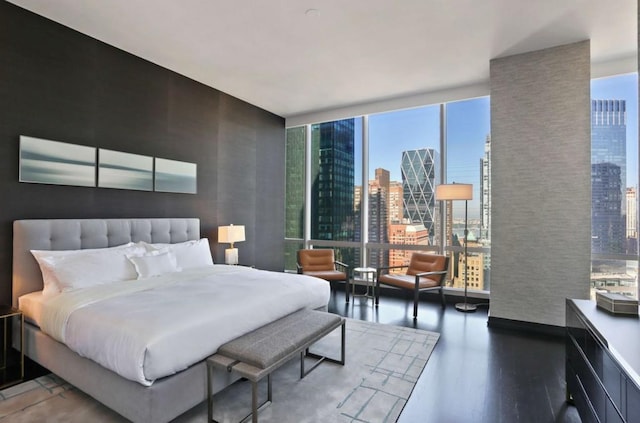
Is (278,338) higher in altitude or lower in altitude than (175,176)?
lower

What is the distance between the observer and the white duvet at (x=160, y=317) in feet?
Result: 6.53

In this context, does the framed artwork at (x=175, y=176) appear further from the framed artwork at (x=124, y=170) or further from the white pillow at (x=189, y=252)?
the white pillow at (x=189, y=252)

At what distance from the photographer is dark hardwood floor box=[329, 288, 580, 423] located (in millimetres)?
2289

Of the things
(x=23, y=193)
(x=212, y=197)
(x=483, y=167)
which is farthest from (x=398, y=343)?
(x=23, y=193)

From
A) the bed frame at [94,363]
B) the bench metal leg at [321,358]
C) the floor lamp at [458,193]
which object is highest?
the floor lamp at [458,193]

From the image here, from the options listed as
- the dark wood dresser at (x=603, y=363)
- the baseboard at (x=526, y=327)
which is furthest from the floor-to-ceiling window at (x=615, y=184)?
the dark wood dresser at (x=603, y=363)

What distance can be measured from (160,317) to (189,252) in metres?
2.07

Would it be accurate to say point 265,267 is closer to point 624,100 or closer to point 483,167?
point 483,167

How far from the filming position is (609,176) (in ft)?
13.6

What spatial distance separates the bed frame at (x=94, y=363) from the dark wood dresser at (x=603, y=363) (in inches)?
86.3

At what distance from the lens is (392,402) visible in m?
2.39

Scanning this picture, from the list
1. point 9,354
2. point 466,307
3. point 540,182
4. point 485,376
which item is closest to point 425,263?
point 466,307

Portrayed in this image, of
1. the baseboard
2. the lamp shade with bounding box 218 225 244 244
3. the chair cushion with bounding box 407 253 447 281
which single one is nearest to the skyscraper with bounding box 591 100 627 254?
the baseboard

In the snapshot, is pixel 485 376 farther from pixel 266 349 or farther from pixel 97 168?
pixel 97 168
